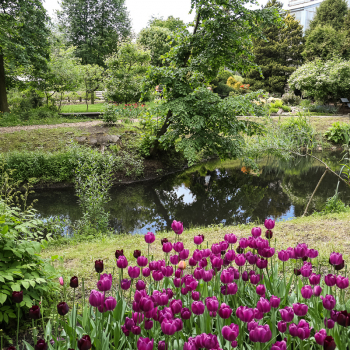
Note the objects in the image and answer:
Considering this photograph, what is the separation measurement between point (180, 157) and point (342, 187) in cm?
553

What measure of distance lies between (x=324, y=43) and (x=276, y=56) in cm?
505

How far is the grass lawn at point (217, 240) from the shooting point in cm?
337

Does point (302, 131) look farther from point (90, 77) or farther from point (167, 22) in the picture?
point (167, 22)

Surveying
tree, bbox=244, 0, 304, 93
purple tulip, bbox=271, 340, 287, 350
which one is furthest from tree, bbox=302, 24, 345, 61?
purple tulip, bbox=271, 340, 287, 350

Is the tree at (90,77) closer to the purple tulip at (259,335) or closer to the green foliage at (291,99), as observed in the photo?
the green foliage at (291,99)

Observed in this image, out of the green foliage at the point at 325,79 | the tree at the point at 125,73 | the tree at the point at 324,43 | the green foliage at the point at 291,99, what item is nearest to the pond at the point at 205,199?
the tree at the point at 125,73

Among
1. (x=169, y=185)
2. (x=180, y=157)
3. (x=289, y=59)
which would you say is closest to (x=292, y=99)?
(x=289, y=59)

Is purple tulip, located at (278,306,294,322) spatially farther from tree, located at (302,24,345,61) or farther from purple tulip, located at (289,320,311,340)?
tree, located at (302,24,345,61)

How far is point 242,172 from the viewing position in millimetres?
11742

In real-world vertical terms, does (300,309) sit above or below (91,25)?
below

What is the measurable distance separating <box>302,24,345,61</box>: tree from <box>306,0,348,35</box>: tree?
151 inches

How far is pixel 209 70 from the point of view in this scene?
8.56 metres

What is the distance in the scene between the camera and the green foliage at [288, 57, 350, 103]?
18.5 metres

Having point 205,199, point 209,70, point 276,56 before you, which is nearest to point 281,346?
point 205,199
